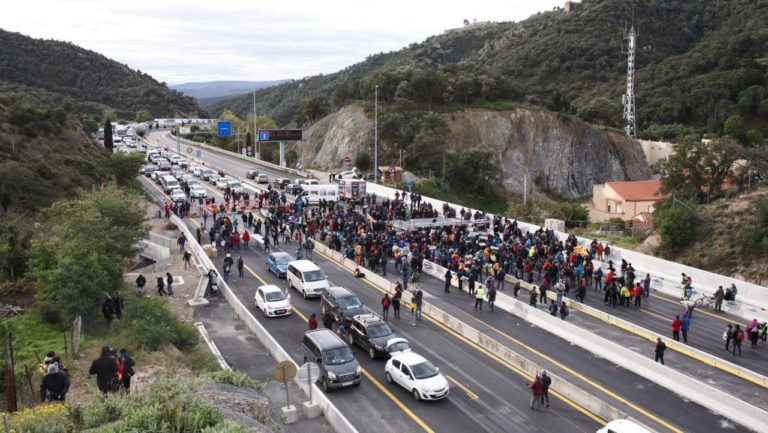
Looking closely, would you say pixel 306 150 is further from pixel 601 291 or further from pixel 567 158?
pixel 601 291

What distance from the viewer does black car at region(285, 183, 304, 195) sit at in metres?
51.2

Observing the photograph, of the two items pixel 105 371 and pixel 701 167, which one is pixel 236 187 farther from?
pixel 105 371

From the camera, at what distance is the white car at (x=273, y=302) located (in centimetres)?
2373

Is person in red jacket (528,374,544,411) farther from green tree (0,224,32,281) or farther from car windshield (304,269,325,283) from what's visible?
green tree (0,224,32,281)

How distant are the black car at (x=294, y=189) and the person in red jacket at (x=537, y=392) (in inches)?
1407

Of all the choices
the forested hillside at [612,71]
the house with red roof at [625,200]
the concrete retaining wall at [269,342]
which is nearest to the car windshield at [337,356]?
the concrete retaining wall at [269,342]

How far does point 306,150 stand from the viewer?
286 feet

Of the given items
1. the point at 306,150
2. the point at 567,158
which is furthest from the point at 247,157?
the point at 567,158

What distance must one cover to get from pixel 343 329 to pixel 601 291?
505 inches

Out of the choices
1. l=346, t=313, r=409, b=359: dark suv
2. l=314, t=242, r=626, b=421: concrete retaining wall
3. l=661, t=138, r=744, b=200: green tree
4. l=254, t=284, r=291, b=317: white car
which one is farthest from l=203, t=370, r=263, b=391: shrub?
l=661, t=138, r=744, b=200: green tree

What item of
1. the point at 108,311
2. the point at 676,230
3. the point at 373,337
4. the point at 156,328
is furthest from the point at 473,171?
the point at 156,328

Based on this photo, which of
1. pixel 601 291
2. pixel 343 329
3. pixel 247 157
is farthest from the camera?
pixel 247 157

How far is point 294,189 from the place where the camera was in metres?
51.9

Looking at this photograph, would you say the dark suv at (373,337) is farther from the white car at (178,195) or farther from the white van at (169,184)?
the white van at (169,184)
